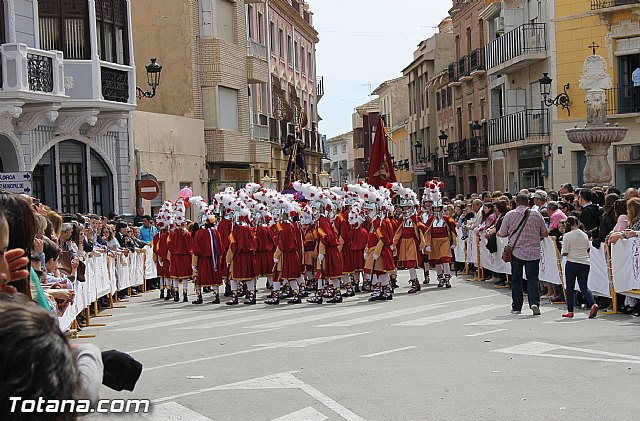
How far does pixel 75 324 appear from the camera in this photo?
16.0m

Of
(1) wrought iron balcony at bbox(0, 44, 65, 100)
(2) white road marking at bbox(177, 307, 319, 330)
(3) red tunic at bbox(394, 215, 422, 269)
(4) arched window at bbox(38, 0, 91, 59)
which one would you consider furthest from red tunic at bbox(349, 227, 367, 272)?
(4) arched window at bbox(38, 0, 91, 59)

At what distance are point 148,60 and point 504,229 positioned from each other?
2367 cm

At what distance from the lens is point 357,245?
810 inches

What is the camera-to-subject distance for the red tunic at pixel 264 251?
66.4 ft

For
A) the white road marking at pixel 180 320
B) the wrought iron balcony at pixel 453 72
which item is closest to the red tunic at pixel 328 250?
the white road marking at pixel 180 320

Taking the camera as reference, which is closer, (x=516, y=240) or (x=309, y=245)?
(x=516, y=240)

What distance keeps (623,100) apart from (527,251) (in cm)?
2075

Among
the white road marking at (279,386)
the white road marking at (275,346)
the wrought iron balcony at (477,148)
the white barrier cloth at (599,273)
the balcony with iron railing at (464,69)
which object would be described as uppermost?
the balcony with iron railing at (464,69)

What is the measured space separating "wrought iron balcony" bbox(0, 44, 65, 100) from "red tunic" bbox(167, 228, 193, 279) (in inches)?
198

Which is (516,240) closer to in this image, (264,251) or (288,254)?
(288,254)

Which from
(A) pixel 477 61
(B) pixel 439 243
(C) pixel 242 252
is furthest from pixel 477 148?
(C) pixel 242 252

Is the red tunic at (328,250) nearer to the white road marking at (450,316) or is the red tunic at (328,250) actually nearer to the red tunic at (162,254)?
the white road marking at (450,316)

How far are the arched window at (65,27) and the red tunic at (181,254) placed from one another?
23.3 ft

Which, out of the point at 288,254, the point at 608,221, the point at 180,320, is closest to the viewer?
the point at 608,221
